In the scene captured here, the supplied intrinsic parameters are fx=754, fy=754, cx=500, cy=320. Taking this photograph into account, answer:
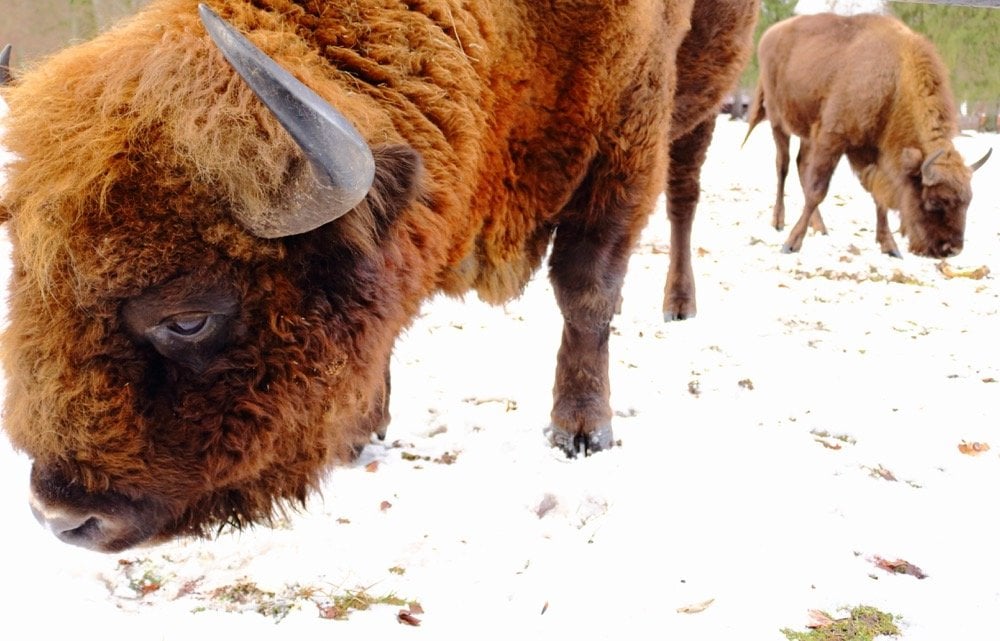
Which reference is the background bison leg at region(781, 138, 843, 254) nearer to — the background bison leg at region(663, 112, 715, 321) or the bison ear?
the background bison leg at region(663, 112, 715, 321)

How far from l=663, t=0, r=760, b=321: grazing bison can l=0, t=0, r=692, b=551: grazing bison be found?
2.51 metres

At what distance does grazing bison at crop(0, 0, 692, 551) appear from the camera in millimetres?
1777

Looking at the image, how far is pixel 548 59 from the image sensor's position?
109 inches

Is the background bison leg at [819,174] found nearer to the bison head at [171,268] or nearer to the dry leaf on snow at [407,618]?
the dry leaf on snow at [407,618]

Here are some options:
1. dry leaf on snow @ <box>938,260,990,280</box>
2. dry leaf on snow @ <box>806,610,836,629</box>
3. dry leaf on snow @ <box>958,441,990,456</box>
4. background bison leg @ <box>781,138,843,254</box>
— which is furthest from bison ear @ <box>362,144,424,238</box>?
background bison leg @ <box>781,138,843,254</box>

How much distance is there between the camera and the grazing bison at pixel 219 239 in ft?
5.83

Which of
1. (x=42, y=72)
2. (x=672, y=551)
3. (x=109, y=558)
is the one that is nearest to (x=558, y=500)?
(x=672, y=551)

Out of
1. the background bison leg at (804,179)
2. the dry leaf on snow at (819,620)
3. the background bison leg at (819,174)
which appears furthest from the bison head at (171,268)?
the background bison leg at (804,179)

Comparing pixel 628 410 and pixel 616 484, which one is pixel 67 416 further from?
pixel 628 410

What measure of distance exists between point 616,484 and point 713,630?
37.0 inches

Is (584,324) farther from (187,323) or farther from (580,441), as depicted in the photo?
(187,323)

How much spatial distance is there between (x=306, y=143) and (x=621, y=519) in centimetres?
185

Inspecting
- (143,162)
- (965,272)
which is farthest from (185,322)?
(965,272)

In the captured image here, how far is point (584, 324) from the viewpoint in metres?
3.66
